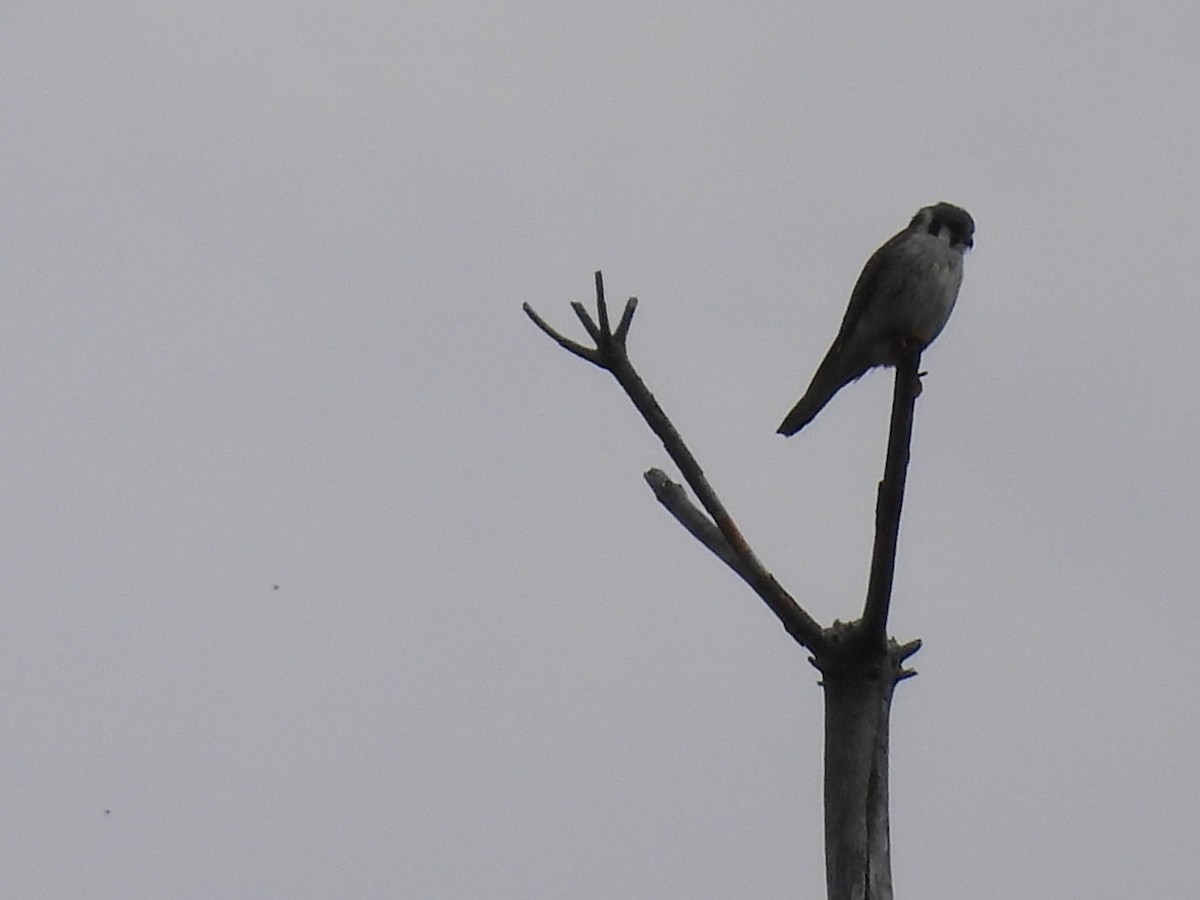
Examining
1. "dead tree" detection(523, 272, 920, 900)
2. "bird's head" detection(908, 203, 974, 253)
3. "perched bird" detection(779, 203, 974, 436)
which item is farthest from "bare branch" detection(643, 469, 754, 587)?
"bird's head" detection(908, 203, 974, 253)

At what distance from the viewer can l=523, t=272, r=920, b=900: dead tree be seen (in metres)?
5.18

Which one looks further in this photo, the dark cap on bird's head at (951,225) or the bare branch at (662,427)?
the dark cap on bird's head at (951,225)

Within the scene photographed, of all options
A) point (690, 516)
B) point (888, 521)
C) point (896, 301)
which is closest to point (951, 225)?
point (896, 301)

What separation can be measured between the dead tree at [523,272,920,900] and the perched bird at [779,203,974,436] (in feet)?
7.13

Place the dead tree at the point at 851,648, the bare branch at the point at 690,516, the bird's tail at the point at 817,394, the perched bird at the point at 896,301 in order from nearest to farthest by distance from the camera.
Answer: the dead tree at the point at 851,648, the bare branch at the point at 690,516, the perched bird at the point at 896,301, the bird's tail at the point at 817,394

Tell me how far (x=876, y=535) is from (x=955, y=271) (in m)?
3.29

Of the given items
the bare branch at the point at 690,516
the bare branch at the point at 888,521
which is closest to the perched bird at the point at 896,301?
the bare branch at the point at 690,516

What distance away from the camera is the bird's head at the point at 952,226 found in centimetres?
854

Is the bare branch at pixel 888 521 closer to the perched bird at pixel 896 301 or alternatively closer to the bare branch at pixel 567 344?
the bare branch at pixel 567 344

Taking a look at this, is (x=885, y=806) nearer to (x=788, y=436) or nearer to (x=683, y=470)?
(x=683, y=470)

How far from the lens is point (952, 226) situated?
855 centimetres

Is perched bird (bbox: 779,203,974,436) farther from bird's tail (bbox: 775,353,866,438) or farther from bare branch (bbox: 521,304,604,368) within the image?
bare branch (bbox: 521,304,604,368)

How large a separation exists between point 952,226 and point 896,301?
75 cm

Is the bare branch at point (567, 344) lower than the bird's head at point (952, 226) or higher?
lower
